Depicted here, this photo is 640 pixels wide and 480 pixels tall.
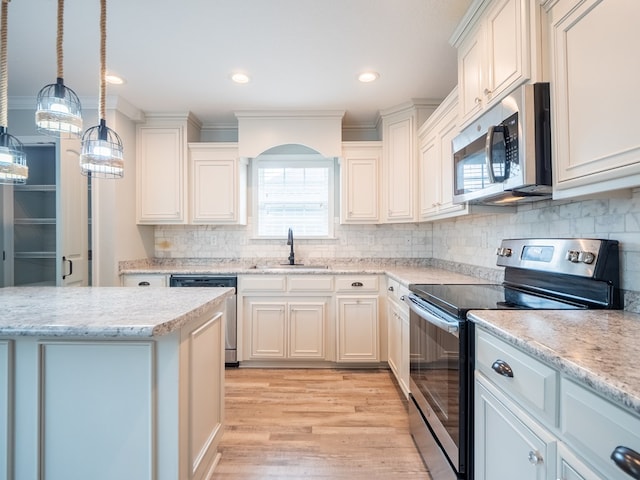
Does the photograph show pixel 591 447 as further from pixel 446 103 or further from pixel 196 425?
pixel 446 103

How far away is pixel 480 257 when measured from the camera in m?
2.37

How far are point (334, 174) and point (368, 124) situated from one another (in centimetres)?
66

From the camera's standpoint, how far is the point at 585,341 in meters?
0.85

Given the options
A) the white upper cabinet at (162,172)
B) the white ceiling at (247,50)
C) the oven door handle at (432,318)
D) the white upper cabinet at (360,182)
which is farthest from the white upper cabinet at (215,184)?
the oven door handle at (432,318)

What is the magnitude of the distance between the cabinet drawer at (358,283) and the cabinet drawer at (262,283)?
519mm

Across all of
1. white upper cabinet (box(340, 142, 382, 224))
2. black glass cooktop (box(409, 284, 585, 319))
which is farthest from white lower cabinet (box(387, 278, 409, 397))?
white upper cabinet (box(340, 142, 382, 224))

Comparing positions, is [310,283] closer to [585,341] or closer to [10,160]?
[10,160]

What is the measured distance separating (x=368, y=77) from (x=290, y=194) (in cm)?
150

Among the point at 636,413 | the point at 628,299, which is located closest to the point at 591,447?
the point at 636,413

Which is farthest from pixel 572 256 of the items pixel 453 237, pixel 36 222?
pixel 36 222

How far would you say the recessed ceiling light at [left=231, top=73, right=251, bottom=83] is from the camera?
248 centimetres

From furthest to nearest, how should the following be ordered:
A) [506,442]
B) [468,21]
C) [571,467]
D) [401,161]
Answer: [401,161]
[468,21]
[506,442]
[571,467]

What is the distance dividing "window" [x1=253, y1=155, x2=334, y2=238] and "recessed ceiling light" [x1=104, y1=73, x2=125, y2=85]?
4.55ft

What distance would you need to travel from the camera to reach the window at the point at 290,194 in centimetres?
357
